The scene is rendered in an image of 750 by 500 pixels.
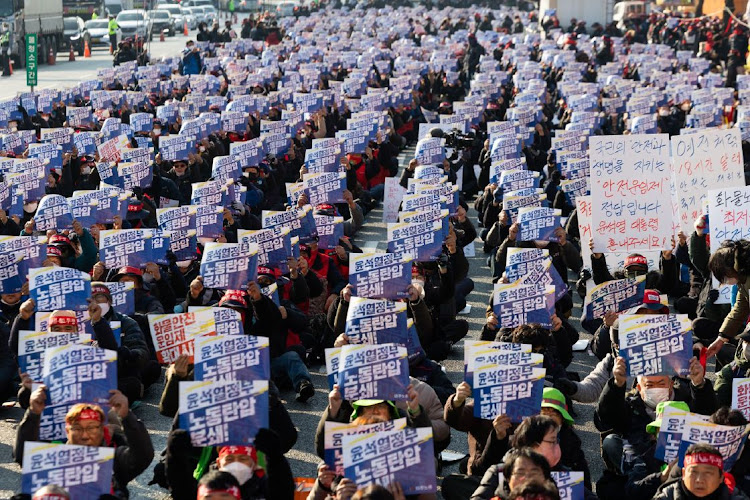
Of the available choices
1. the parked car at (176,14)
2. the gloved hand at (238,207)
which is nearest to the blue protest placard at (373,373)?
the gloved hand at (238,207)

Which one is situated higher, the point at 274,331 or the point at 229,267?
the point at 229,267

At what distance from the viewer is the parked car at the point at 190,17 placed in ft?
234

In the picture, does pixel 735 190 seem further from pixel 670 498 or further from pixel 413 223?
pixel 670 498

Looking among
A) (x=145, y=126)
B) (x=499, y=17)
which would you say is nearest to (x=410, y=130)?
(x=145, y=126)

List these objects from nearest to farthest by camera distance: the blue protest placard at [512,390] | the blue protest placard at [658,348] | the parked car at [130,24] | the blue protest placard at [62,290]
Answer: the blue protest placard at [512,390] < the blue protest placard at [658,348] < the blue protest placard at [62,290] < the parked car at [130,24]

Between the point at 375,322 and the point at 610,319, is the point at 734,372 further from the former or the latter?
the point at 375,322

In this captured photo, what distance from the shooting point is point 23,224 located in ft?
52.2

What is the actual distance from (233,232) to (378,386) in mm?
6774

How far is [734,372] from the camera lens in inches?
389

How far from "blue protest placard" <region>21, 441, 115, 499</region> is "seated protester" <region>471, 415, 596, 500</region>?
199 centimetres

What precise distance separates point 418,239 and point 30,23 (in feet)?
122

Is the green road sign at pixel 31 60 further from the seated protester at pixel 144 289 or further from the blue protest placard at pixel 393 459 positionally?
the blue protest placard at pixel 393 459

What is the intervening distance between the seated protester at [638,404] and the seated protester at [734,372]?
27.2 inches

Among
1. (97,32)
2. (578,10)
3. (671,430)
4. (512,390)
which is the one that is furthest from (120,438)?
(97,32)
